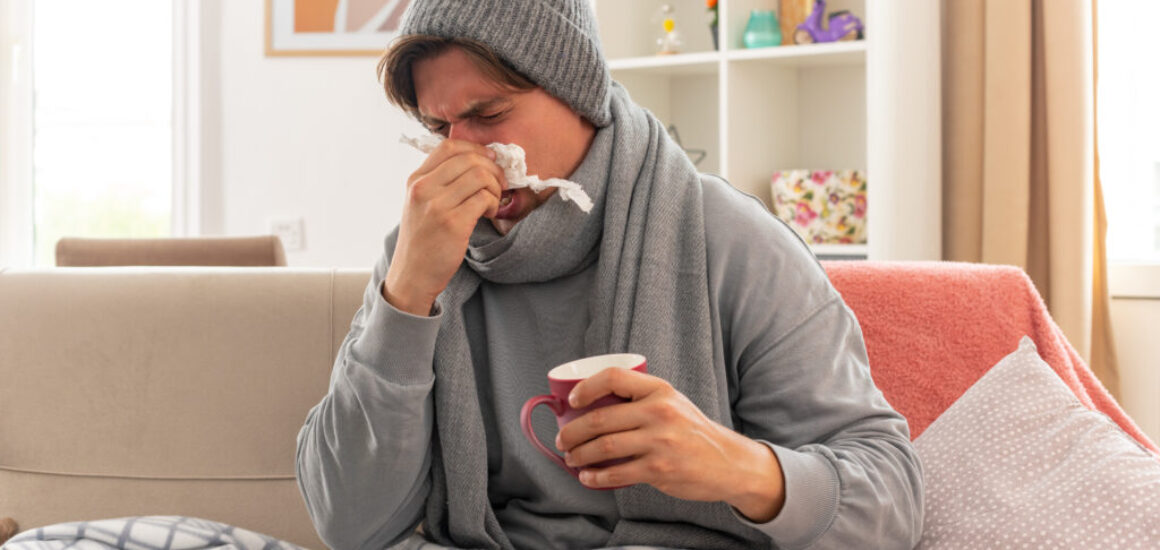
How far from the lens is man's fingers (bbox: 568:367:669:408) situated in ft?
2.88

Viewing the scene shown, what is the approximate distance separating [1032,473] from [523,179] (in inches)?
25.6

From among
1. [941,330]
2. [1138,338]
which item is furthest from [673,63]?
[941,330]

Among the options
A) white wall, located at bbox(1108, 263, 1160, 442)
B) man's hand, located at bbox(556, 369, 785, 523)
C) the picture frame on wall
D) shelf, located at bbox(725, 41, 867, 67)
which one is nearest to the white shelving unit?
shelf, located at bbox(725, 41, 867, 67)

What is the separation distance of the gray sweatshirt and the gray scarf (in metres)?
0.03

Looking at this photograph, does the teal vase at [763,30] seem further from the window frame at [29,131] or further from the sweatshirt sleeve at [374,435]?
the window frame at [29,131]

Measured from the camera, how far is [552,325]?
1281 millimetres

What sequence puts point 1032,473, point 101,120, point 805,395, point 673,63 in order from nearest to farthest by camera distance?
point 805,395, point 1032,473, point 673,63, point 101,120

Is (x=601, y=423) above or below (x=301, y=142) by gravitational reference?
below

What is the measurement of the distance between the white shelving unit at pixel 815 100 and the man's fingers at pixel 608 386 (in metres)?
1.78

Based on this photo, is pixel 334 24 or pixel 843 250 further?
pixel 334 24

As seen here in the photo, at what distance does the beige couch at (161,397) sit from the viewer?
5.67 ft

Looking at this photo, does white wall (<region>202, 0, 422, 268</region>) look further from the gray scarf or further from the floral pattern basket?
the gray scarf

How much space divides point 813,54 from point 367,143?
1.71 meters

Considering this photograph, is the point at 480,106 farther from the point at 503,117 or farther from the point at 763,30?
the point at 763,30
